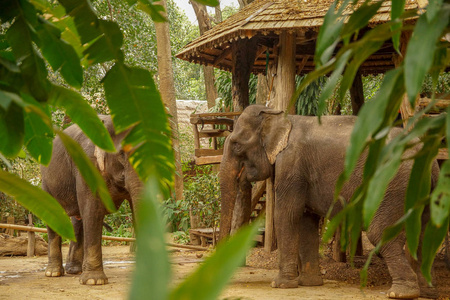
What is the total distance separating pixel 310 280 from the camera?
21.6 ft

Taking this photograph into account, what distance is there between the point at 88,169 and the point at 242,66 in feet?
26.7

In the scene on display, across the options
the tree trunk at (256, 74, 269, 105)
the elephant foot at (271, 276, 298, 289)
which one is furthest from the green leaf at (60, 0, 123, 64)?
the tree trunk at (256, 74, 269, 105)

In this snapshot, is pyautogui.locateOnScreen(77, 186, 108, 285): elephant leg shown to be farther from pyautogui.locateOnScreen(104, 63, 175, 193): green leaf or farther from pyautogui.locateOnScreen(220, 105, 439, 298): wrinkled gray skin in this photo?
pyautogui.locateOnScreen(104, 63, 175, 193): green leaf

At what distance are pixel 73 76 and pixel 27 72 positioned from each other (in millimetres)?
289

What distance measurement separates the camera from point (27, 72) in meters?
1.20

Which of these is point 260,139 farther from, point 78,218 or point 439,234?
point 439,234

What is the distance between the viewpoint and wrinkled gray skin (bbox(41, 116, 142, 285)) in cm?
645

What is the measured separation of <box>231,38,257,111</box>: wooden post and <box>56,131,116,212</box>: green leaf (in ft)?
26.1

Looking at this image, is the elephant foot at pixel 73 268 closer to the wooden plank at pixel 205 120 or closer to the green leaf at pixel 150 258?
the wooden plank at pixel 205 120

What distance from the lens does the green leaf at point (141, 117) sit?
1.38 meters

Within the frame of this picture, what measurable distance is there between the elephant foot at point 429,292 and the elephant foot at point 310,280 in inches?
45.2

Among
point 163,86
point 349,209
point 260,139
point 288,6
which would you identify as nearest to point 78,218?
point 260,139

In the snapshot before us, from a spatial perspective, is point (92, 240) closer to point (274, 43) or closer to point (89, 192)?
point (89, 192)

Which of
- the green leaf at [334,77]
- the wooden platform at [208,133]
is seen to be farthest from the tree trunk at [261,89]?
the green leaf at [334,77]
